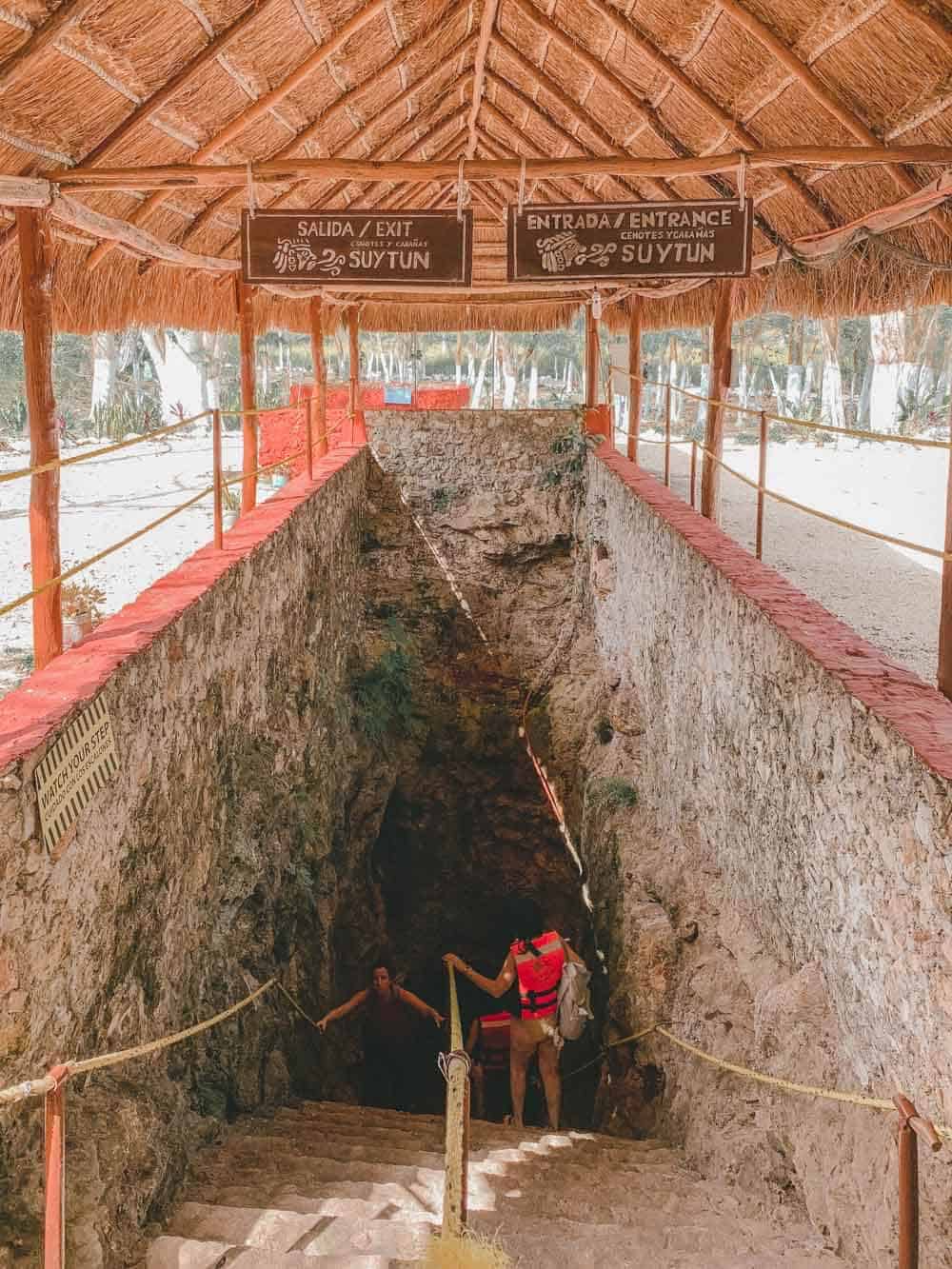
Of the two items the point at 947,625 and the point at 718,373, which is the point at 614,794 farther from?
the point at 947,625

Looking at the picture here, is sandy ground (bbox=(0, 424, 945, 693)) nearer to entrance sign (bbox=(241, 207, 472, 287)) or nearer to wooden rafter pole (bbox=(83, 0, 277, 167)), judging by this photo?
entrance sign (bbox=(241, 207, 472, 287))

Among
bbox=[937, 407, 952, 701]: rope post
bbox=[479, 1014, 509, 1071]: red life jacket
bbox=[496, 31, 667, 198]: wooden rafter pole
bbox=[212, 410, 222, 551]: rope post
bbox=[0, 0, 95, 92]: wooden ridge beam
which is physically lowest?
bbox=[479, 1014, 509, 1071]: red life jacket

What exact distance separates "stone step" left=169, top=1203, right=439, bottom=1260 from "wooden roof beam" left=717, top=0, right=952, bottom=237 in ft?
18.6

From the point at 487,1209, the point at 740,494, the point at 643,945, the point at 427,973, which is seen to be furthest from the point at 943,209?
the point at 740,494

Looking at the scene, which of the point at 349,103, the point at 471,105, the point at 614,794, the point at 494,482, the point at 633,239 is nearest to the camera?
the point at 633,239

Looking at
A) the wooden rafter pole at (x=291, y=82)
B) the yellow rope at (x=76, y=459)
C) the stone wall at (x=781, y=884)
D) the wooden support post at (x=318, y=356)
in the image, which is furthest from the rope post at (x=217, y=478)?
the wooden support post at (x=318, y=356)

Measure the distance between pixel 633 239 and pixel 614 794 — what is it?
4569 millimetres

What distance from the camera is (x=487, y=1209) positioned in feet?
14.7

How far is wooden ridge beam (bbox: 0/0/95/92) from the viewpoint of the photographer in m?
4.45

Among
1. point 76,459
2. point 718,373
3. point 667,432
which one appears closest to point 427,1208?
point 76,459

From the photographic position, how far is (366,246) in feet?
20.2

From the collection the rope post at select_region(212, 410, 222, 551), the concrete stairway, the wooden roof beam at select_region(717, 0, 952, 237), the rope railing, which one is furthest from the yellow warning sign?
the wooden roof beam at select_region(717, 0, 952, 237)

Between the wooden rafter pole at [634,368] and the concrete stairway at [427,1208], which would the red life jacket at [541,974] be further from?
the wooden rafter pole at [634,368]

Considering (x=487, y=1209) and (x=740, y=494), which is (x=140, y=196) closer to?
(x=487, y=1209)
